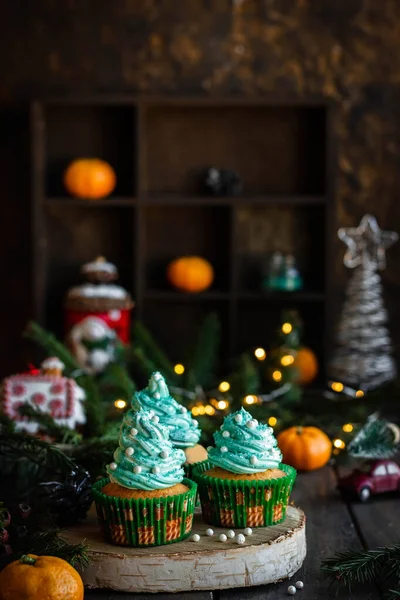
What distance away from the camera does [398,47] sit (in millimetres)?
4812

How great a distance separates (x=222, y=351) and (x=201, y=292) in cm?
34

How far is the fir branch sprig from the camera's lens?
185cm

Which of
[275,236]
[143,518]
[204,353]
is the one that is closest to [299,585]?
[143,518]

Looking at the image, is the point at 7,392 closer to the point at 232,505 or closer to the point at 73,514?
the point at 73,514

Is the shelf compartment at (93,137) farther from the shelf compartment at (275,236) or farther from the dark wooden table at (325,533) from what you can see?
the dark wooden table at (325,533)

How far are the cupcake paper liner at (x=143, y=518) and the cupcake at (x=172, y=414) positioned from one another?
22cm

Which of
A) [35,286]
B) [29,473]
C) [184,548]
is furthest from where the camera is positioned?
[35,286]

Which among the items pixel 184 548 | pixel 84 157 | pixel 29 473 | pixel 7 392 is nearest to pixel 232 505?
pixel 184 548

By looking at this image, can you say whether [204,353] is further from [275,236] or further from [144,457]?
[144,457]

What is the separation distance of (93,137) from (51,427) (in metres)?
2.61

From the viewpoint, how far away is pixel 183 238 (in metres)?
4.94

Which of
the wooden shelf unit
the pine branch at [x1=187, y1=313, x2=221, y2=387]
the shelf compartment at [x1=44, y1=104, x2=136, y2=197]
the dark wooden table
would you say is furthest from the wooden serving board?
the shelf compartment at [x1=44, y1=104, x2=136, y2=197]

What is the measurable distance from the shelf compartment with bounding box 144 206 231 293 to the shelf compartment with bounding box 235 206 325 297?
104 millimetres

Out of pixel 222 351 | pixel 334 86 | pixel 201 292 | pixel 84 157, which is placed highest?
pixel 334 86
